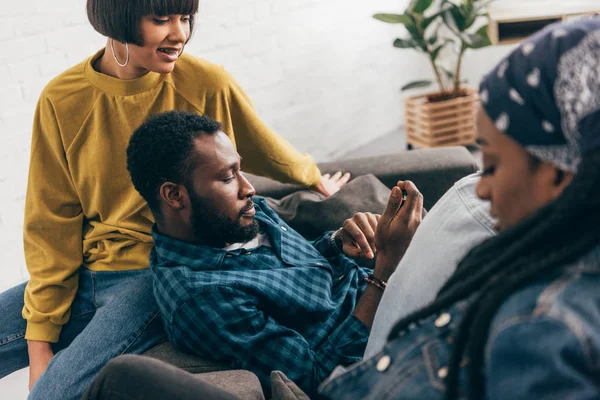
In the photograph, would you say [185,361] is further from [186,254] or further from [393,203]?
[393,203]

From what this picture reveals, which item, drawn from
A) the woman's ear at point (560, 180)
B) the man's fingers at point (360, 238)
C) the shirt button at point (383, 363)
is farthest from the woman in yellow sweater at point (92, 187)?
the woman's ear at point (560, 180)

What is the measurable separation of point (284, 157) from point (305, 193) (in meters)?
0.14

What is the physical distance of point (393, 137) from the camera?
12.9ft

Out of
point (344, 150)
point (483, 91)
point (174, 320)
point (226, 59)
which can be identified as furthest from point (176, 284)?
point (344, 150)

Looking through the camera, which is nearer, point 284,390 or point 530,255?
point 530,255

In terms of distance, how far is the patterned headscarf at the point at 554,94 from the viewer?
658mm

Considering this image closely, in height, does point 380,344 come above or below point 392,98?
above

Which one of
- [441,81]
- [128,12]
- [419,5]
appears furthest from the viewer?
[441,81]

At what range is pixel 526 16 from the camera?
3.19 meters

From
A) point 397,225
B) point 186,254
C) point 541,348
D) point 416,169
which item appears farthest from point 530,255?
point 416,169

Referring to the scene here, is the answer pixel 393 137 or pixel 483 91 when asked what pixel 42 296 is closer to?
pixel 483 91

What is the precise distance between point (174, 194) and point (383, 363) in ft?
2.42

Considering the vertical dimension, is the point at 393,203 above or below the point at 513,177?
below

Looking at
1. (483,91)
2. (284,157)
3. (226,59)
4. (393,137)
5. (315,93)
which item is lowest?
(393,137)
